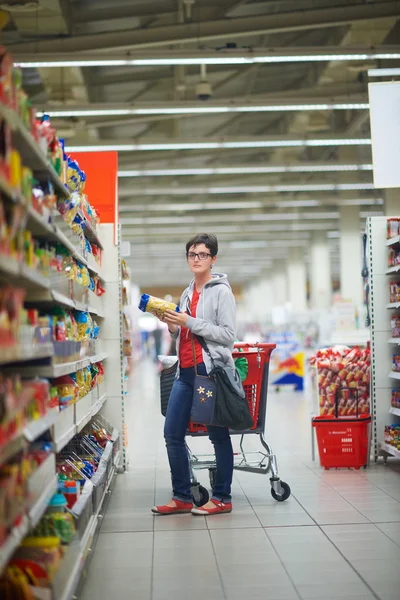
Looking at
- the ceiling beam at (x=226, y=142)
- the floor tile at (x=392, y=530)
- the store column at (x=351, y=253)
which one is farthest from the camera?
the store column at (x=351, y=253)

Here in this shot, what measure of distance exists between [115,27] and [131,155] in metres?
6.44

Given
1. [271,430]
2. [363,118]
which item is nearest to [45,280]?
[271,430]

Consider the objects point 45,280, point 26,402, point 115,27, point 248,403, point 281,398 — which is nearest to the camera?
point 26,402

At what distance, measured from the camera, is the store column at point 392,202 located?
1458 cm

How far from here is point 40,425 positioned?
2.77m

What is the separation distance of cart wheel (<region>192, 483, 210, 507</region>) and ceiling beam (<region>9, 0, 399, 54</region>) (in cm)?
646

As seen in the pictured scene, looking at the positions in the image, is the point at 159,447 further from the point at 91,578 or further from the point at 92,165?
the point at 91,578

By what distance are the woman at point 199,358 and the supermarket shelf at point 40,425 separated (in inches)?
54.6

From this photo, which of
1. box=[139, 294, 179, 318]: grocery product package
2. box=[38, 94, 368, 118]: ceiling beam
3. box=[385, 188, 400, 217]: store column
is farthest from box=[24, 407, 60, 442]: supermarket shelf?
box=[385, 188, 400, 217]: store column

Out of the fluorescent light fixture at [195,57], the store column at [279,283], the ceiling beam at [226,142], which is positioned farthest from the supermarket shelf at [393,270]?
the store column at [279,283]

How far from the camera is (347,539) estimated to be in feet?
13.4

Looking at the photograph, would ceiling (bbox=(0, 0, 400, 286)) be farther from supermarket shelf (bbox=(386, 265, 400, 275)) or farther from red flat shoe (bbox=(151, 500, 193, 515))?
red flat shoe (bbox=(151, 500, 193, 515))

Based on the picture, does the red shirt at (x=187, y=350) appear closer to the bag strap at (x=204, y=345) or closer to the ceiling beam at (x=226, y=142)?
the bag strap at (x=204, y=345)

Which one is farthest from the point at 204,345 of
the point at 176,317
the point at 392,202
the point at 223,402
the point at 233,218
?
the point at 233,218
